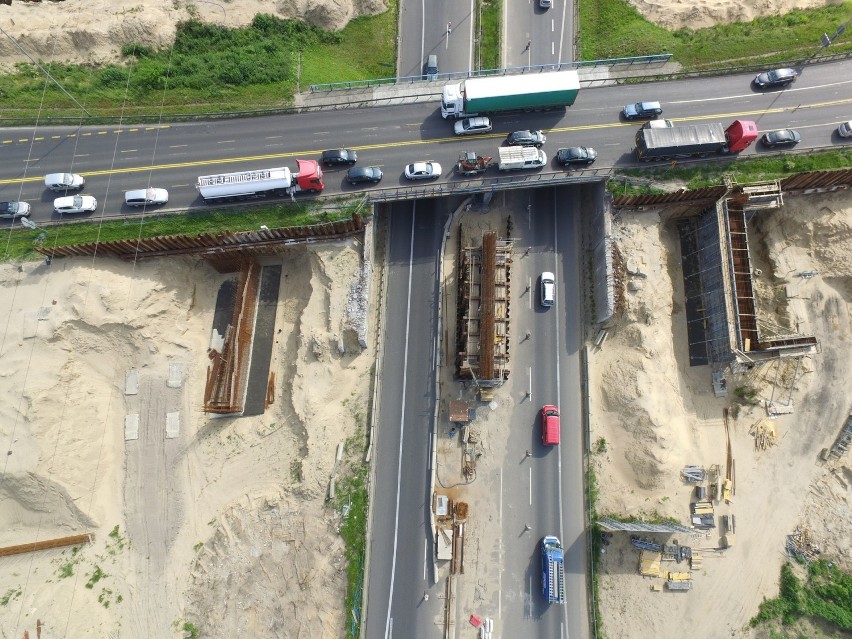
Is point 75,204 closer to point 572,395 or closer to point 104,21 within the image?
point 104,21

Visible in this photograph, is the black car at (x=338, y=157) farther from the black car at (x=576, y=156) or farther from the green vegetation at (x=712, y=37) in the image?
the green vegetation at (x=712, y=37)

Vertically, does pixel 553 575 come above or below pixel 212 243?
below

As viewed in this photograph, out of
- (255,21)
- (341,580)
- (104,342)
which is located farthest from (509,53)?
(341,580)

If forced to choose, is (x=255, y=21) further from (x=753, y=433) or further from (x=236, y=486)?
(x=753, y=433)

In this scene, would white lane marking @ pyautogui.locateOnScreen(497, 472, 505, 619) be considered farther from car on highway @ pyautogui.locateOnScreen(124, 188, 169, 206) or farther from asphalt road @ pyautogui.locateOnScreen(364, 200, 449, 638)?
car on highway @ pyautogui.locateOnScreen(124, 188, 169, 206)

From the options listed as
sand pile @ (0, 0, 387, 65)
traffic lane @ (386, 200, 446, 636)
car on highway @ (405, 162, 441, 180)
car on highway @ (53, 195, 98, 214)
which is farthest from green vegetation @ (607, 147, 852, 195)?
car on highway @ (53, 195, 98, 214)

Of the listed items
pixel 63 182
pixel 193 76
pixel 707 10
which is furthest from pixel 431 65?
pixel 63 182
